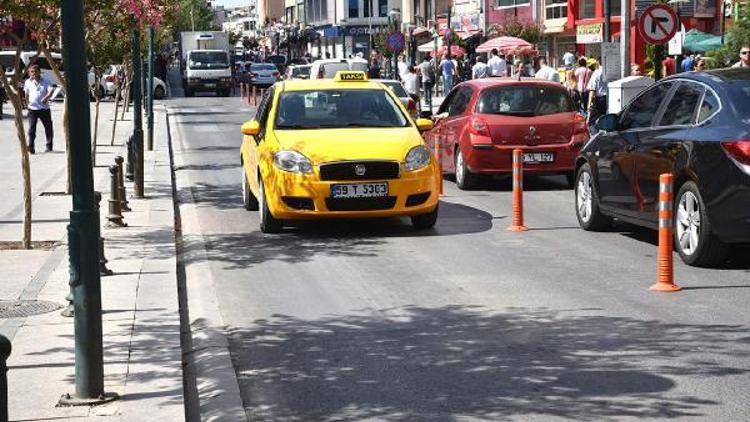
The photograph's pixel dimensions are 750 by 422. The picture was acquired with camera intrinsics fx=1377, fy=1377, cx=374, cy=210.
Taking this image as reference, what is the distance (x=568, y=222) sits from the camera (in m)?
14.7

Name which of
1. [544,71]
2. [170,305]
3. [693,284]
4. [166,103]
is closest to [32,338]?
[170,305]

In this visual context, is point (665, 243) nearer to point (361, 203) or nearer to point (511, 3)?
point (361, 203)

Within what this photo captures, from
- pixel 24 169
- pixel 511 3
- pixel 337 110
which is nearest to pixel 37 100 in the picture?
pixel 337 110

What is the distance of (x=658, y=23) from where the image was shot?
72.6 ft

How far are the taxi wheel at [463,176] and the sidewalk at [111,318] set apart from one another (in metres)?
3.95

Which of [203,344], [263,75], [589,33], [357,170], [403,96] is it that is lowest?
[203,344]

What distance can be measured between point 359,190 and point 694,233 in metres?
3.71

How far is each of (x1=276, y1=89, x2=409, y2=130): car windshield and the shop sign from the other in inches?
1557

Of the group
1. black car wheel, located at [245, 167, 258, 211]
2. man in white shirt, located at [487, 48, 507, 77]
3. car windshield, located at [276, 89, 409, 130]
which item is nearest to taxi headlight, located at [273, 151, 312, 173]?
car windshield, located at [276, 89, 409, 130]

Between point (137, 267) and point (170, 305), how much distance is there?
6.19ft

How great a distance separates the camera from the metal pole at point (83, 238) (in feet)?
21.5

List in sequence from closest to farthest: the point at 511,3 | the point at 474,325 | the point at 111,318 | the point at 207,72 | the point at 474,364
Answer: the point at 474,364 < the point at 474,325 < the point at 111,318 < the point at 207,72 < the point at 511,3

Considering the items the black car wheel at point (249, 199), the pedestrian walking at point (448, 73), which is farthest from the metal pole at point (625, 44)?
the pedestrian walking at point (448, 73)

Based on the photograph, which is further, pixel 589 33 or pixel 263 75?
pixel 263 75
